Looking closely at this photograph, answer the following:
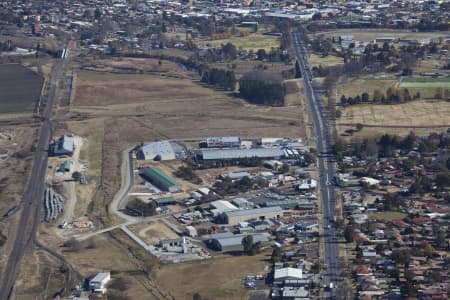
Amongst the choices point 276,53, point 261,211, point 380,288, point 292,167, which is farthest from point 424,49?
point 380,288

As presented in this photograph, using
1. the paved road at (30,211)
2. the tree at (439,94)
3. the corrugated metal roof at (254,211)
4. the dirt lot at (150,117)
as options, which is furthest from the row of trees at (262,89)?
the corrugated metal roof at (254,211)

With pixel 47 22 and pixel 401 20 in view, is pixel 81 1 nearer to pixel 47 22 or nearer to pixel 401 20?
pixel 47 22

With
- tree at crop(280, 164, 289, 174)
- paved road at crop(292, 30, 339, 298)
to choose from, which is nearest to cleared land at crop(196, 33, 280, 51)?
paved road at crop(292, 30, 339, 298)

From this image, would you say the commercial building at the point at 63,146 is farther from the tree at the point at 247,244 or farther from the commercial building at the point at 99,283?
the commercial building at the point at 99,283

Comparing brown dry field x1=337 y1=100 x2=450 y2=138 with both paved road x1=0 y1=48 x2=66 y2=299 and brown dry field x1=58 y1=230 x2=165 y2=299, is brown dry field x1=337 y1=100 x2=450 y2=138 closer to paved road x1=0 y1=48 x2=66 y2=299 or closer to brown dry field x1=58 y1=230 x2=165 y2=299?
paved road x1=0 y1=48 x2=66 y2=299

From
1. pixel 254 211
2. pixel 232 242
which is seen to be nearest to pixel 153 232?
pixel 232 242

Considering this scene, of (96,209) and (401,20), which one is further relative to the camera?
(401,20)

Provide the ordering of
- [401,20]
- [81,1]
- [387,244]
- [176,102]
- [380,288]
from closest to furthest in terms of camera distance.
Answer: [380,288] < [387,244] < [176,102] < [401,20] < [81,1]

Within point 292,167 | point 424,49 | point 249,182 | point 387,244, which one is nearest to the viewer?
point 387,244
